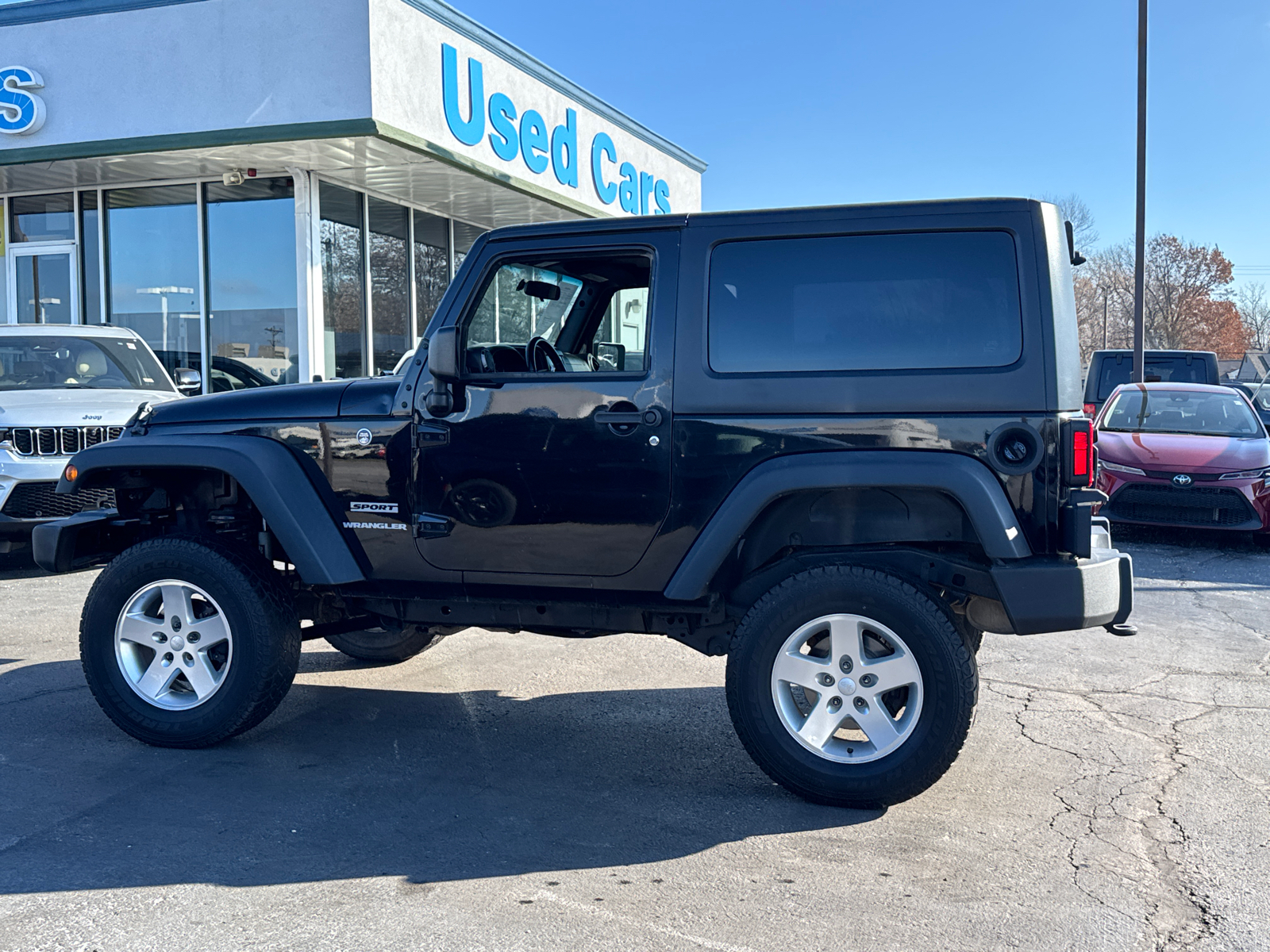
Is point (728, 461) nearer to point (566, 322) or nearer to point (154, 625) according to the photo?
point (566, 322)

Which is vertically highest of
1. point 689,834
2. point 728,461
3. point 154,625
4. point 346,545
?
point 728,461

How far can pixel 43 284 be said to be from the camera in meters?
15.2

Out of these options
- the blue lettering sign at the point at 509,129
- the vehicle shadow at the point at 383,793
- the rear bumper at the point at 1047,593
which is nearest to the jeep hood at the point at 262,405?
the vehicle shadow at the point at 383,793

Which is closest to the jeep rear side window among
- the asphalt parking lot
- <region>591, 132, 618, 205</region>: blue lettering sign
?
the asphalt parking lot

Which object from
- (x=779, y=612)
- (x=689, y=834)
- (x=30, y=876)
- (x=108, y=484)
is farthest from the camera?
(x=108, y=484)

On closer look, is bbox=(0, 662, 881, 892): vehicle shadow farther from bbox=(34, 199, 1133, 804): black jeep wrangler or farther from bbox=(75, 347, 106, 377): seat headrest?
bbox=(75, 347, 106, 377): seat headrest

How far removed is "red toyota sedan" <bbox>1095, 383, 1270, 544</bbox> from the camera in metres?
10.0

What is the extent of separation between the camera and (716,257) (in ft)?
13.9

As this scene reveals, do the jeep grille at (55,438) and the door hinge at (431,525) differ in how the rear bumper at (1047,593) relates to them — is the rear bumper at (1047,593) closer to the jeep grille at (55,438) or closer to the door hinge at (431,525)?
the door hinge at (431,525)

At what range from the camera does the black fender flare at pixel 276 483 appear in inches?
176

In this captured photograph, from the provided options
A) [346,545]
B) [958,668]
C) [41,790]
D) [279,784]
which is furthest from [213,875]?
[958,668]

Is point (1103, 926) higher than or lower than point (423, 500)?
lower

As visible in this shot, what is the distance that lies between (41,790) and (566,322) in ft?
9.03

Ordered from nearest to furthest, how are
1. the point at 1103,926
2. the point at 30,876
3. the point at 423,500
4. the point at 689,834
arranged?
the point at 1103,926 < the point at 30,876 < the point at 689,834 < the point at 423,500
